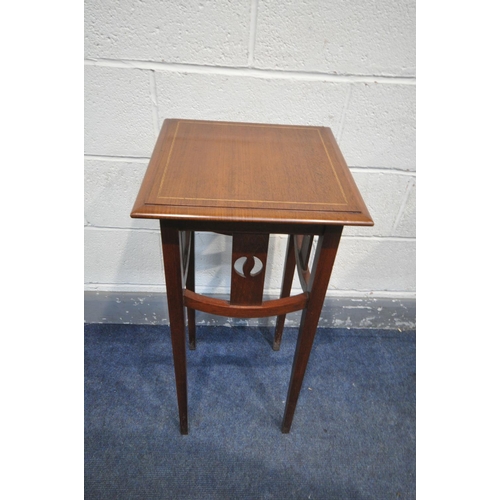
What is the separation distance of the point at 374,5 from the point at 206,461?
3.92 ft

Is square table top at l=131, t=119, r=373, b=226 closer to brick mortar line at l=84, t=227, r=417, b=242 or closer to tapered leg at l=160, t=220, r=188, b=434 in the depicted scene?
tapered leg at l=160, t=220, r=188, b=434

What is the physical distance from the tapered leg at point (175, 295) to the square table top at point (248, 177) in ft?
0.24

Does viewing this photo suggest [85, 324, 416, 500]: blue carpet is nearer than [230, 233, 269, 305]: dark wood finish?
No

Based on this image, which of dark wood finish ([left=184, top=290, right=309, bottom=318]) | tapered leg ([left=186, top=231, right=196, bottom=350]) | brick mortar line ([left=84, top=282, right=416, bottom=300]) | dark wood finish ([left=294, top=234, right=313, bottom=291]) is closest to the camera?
dark wood finish ([left=184, top=290, right=309, bottom=318])

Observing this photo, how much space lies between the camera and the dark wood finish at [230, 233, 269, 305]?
0.71 m

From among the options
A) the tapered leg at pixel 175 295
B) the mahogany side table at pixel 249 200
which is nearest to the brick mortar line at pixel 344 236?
→ the mahogany side table at pixel 249 200

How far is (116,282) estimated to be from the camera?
4.29 ft

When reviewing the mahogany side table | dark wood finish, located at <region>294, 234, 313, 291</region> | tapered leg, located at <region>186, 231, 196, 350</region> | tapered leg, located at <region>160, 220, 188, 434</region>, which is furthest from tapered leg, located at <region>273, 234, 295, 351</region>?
tapered leg, located at <region>160, 220, 188, 434</region>

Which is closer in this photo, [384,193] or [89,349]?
[384,193]

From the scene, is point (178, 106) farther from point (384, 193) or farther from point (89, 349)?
point (89, 349)

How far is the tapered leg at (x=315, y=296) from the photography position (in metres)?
0.71

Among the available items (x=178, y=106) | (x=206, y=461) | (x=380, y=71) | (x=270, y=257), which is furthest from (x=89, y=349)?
(x=380, y=71)

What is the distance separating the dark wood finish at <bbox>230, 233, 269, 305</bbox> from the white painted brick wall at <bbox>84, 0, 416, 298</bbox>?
0.44 meters

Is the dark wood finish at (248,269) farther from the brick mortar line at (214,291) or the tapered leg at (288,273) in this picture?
the brick mortar line at (214,291)
